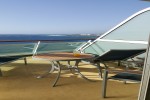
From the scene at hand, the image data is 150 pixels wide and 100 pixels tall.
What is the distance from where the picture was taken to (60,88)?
4.03 meters

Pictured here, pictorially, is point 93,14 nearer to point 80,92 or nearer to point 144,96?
point 80,92

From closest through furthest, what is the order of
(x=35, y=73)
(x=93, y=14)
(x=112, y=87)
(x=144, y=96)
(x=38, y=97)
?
(x=144, y=96), (x=38, y=97), (x=112, y=87), (x=35, y=73), (x=93, y=14)

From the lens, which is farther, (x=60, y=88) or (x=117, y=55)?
(x=117, y=55)

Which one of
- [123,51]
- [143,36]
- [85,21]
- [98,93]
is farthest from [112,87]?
[85,21]

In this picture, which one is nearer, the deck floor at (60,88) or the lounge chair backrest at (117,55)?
the deck floor at (60,88)

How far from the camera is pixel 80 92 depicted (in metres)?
3.79

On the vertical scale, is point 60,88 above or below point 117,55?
below

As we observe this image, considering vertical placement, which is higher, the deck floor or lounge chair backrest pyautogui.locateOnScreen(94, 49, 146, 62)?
lounge chair backrest pyautogui.locateOnScreen(94, 49, 146, 62)

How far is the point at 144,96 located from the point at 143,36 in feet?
11.9

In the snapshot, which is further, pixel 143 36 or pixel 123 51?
pixel 143 36

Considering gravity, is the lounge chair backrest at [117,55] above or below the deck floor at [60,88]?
above

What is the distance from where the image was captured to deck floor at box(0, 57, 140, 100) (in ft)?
11.6

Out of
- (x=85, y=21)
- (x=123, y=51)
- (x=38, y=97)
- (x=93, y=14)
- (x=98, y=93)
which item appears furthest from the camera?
(x=85, y=21)

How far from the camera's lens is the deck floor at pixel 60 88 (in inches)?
140
